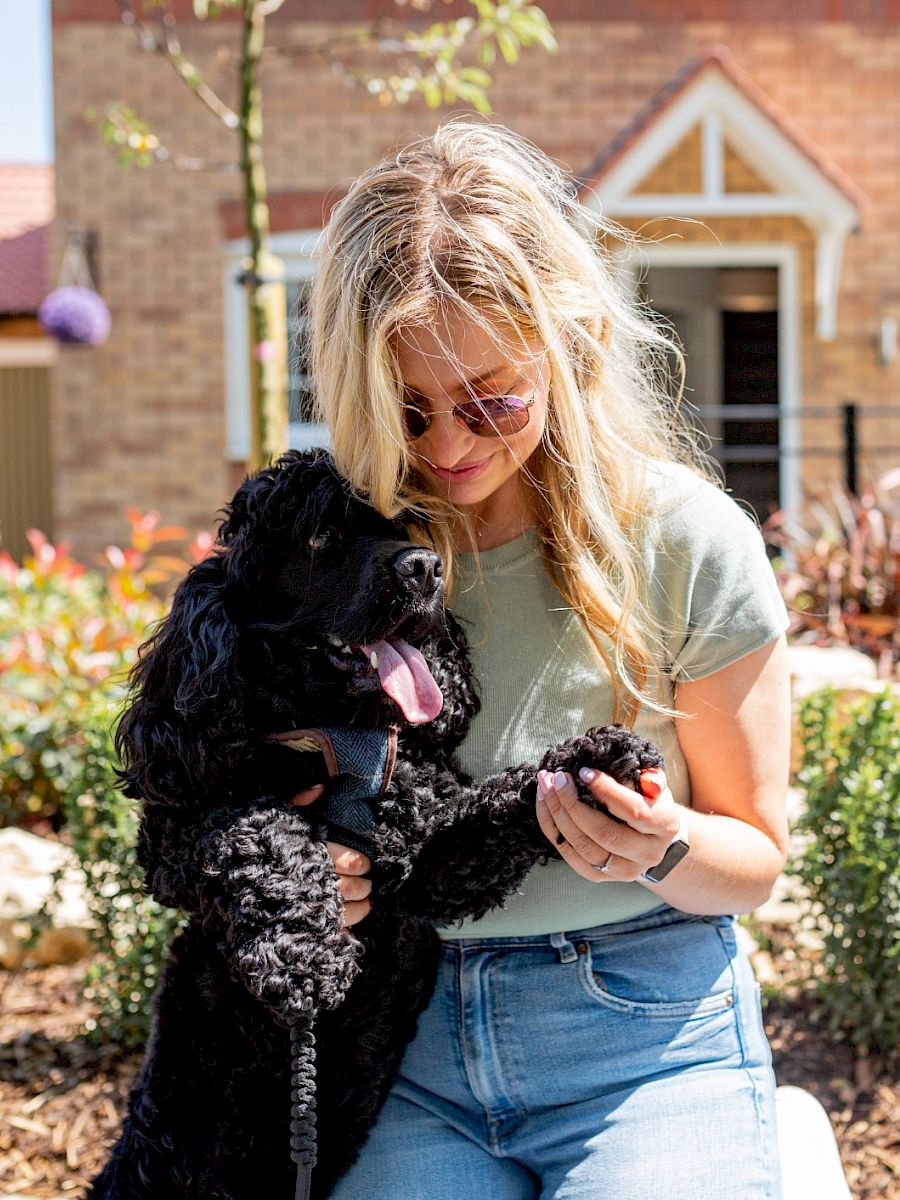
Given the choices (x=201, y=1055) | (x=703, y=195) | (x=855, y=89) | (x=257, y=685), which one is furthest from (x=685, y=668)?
(x=855, y=89)

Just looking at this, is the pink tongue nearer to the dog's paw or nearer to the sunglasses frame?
the dog's paw

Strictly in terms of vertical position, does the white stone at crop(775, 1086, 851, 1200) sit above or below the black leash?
below

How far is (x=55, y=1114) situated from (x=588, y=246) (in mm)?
2408

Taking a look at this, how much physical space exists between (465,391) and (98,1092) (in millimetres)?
2128

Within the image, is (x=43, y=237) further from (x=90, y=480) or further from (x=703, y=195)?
(x=703, y=195)

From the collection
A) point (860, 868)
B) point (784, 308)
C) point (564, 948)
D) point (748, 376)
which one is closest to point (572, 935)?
point (564, 948)

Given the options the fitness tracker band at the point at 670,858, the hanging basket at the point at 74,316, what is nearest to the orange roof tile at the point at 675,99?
the hanging basket at the point at 74,316

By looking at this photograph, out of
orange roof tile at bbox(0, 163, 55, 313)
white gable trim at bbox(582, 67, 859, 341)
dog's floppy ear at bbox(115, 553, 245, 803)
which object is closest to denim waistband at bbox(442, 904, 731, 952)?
dog's floppy ear at bbox(115, 553, 245, 803)

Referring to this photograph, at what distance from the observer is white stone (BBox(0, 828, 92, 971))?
11.9 feet

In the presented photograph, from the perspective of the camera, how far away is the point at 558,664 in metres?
1.96

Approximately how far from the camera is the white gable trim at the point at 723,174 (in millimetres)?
8609

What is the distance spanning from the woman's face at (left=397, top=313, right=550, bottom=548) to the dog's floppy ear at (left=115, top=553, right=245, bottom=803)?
413 millimetres

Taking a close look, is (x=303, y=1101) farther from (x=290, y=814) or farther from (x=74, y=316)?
(x=74, y=316)

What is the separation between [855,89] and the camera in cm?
940
